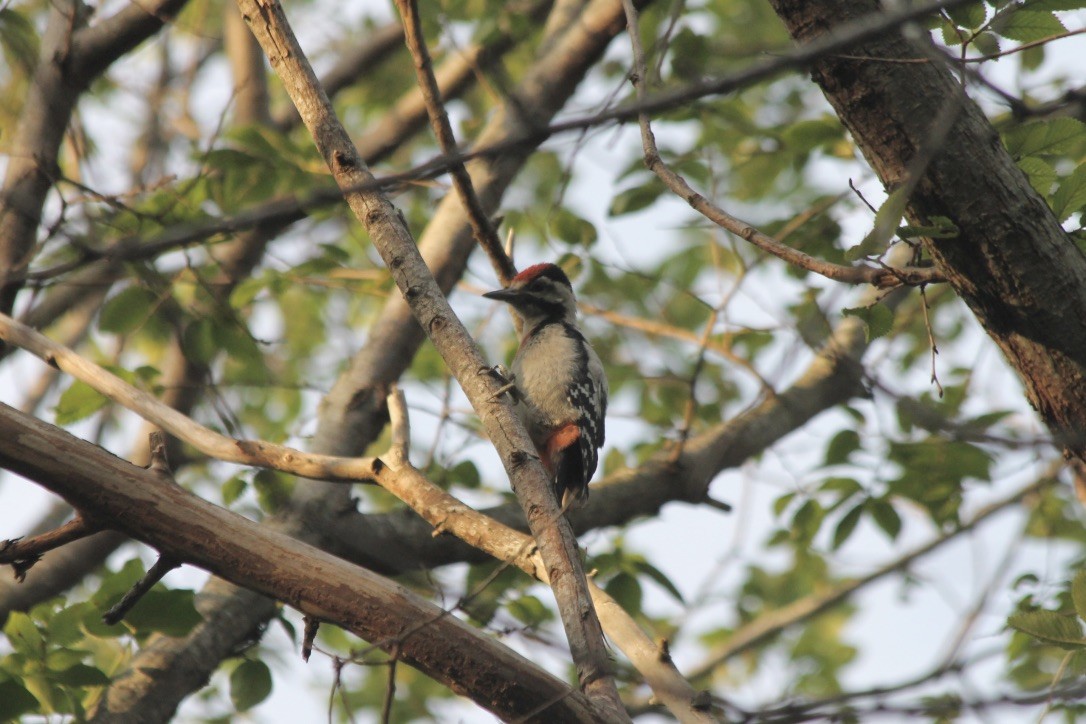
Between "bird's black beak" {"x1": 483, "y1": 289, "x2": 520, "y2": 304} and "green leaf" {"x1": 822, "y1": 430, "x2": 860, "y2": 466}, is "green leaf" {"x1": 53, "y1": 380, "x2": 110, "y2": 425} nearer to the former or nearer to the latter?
"bird's black beak" {"x1": 483, "y1": 289, "x2": 520, "y2": 304}

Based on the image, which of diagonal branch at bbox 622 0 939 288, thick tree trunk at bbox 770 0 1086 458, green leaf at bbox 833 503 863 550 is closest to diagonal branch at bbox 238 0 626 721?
diagonal branch at bbox 622 0 939 288

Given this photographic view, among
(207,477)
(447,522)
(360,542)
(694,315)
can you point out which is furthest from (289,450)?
(694,315)

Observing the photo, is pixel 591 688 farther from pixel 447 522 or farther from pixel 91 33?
pixel 91 33

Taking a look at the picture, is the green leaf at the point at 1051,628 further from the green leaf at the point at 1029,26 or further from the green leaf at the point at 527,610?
the green leaf at the point at 527,610

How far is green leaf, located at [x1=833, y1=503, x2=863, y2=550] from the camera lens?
5193mm

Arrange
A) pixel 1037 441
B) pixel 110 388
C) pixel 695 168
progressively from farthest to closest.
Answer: pixel 695 168 < pixel 110 388 < pixel 1037 441

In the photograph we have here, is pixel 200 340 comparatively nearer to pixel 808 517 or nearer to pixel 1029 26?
pixel 808 517

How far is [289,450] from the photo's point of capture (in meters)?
3.61

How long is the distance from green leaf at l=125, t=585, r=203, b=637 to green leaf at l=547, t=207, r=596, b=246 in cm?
277

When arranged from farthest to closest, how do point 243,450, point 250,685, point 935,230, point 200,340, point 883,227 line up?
point 200,340, point 250,685, point 243,450, point 935,230, point 883,227

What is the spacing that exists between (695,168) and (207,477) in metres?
4.03

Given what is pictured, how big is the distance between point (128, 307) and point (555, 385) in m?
2.21

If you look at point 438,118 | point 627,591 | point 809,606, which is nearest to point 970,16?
point 438,118

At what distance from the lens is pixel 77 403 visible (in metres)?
4.43
